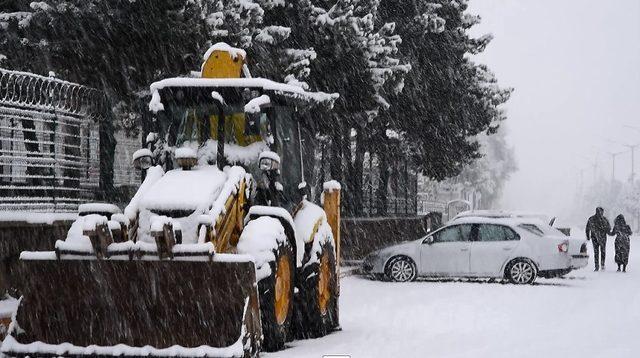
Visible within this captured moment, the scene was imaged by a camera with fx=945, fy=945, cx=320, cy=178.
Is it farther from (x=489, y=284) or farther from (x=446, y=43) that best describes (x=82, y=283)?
(x=446, y=43)

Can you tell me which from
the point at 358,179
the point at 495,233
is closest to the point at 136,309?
the point at 495,233

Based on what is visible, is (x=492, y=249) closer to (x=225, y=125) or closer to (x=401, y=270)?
(x=401, y=270)

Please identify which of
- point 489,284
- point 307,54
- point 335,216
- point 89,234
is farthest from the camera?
point 489,284

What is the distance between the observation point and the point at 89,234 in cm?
880

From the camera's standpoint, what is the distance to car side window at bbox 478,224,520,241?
68.1 ft

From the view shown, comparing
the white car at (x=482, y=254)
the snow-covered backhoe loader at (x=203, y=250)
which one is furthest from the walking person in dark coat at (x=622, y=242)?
the snow-covered backhoe loader at (x=203, y=250)

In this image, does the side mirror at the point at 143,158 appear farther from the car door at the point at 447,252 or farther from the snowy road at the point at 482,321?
the car door at the point at 447,252

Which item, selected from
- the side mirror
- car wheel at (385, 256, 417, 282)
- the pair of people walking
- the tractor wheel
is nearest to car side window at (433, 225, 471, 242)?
car wheel at (385, 256, 417, 282)

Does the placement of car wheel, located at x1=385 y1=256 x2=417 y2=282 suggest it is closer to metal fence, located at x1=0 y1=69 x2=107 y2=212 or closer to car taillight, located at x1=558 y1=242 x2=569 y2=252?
car taillight, located at x1=558 y1=242 x2=569 y2=252

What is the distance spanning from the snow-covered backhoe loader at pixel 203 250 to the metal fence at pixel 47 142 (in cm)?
231

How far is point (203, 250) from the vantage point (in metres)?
8.78

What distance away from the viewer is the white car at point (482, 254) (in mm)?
20531

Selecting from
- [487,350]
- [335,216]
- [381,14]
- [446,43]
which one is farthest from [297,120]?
[446,43]

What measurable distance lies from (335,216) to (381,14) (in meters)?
14.6
